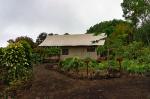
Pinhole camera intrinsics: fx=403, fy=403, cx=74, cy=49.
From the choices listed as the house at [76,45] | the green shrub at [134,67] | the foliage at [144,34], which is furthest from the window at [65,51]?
the green shrub at [134,67]

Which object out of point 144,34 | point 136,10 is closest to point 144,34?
point 144,34

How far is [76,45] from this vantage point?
42.9m

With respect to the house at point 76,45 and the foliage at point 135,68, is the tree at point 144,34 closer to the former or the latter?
the house at point 76,45

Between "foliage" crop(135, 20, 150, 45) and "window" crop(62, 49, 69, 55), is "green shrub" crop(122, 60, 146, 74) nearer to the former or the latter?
"foliage" crop(135, 20, 150, 45)

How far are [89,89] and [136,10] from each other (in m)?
26.9

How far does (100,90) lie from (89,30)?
5038 cm

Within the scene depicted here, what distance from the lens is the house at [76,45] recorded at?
42.5 meters

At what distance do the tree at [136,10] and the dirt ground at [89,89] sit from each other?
867 inches

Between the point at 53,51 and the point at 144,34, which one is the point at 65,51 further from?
the point at 144,34

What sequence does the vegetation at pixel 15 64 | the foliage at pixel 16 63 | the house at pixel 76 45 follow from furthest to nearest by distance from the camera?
1. the house at pixel 76 45
2. the foliage at pixel 16 63
3. the vegetation at pixel 15 64

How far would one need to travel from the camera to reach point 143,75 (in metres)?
21.0

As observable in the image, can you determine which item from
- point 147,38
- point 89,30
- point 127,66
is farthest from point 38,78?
point 89,30

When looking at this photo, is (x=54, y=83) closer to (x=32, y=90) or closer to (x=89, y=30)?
(x=32, y=90)

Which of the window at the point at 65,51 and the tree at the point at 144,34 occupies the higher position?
→ the tree at the point at 144,34
